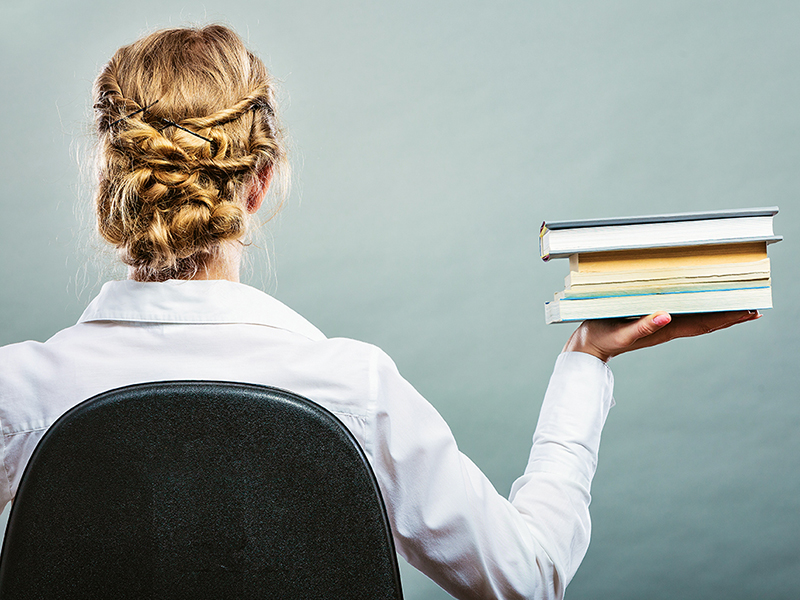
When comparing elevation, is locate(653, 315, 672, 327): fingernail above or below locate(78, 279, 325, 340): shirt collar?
above

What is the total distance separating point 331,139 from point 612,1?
108cm

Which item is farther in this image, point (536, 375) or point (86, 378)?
point (536, 375)

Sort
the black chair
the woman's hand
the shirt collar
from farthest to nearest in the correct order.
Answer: the woman's hand → the shirt collar → the black chair

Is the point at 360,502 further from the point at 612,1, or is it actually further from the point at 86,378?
the point at 612,1

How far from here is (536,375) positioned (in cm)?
237

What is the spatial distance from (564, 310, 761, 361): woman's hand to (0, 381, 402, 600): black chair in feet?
1.22

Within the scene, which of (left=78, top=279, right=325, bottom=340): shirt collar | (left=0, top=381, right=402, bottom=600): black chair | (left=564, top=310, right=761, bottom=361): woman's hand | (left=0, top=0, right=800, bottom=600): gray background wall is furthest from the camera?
(left=0, top=0, right=800, bottom=600): gray background wall

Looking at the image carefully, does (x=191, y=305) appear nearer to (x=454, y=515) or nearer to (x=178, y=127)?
(x=178, y=127)

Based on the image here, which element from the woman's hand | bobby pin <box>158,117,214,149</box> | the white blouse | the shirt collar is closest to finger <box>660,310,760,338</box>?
the woman's hand

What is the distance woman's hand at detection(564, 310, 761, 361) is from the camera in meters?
0.75

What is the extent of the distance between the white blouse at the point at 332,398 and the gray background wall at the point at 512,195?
5.48 ft

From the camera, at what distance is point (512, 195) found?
94.0 inches

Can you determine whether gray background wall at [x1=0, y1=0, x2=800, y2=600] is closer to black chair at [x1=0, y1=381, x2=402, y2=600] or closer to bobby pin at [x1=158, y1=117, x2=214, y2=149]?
bobby pin at [x1=158, y1=117, x2=214, y2=149]

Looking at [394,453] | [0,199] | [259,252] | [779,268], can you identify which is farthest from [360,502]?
[0,199]
